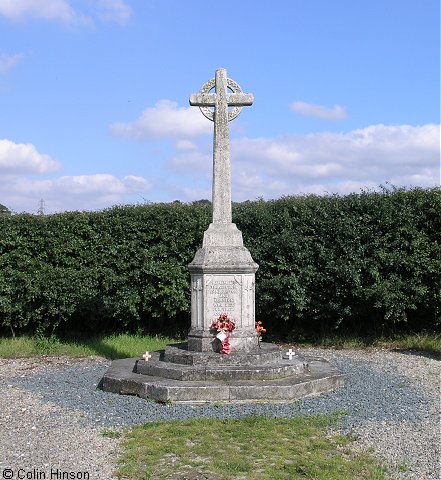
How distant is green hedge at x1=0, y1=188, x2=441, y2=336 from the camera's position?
42.0 feet

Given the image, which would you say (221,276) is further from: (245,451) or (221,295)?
(245,451)

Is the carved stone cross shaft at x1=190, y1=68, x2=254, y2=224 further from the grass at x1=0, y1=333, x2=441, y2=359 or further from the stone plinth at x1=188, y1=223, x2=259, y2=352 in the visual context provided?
the grass at x1=0, y1=333, x2=441, y2=359

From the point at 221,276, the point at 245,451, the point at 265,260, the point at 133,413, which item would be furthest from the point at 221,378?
the point at 265,260

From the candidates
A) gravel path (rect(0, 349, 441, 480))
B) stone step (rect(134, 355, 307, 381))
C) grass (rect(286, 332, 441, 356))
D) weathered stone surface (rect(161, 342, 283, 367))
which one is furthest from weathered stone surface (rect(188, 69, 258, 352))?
grass (rect(286, 332, 441, 356))

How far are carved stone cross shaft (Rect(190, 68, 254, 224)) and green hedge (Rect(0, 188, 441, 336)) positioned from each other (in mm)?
3847

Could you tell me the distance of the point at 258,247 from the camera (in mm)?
13492

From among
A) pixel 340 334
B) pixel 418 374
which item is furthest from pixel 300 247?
pixel 418 374

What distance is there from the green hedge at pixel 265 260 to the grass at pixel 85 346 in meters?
0.46

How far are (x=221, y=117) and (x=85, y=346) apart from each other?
6.44 meters

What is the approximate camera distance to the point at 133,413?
7.51 m

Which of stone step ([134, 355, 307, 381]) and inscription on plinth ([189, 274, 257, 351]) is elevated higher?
inscription on plinth ([189, 274, 257, 351])

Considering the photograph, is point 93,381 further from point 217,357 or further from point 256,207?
point 256,207

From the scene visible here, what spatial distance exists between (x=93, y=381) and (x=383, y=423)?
4.78m

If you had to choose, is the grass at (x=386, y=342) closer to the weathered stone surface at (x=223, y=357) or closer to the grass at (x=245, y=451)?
the weathered stone surface at (x=223, y=357)
